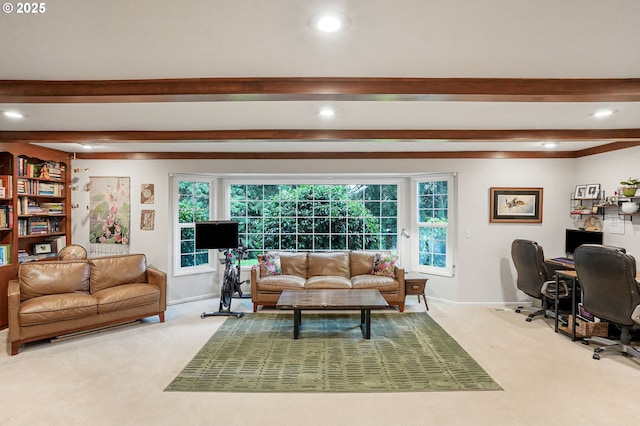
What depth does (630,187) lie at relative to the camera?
3.87 meters

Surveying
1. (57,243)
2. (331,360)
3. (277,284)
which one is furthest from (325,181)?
(57,243)

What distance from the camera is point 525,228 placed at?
4.97m

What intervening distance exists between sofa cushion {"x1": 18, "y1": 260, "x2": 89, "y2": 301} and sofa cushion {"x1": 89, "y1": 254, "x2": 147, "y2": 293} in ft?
0.30

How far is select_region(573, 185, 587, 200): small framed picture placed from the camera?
464 centimetres

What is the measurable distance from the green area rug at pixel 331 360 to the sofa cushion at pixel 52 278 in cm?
176

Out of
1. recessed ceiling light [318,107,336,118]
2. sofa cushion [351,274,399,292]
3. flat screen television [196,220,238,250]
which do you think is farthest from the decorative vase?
flat screen television [196,220,238,250]

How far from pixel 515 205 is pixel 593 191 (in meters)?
0.92

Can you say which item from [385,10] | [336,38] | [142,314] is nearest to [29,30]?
[336,38]

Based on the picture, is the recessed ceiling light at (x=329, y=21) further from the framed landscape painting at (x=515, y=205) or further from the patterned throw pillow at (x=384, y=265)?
the framed landscape painting at (x=515, y=205)

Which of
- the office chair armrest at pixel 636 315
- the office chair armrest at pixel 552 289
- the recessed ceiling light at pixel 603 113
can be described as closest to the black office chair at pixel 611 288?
the office chair armrest at pixel 636 315

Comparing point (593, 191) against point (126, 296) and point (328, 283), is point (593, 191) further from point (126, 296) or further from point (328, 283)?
point (126, 296)

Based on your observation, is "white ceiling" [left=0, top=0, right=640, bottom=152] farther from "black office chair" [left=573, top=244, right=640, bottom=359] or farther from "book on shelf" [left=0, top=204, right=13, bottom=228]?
"book on shelf" [left=0, top=204, right=13, bottom=228]

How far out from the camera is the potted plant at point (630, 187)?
3843 mm

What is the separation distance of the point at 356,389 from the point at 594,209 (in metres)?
4.06
